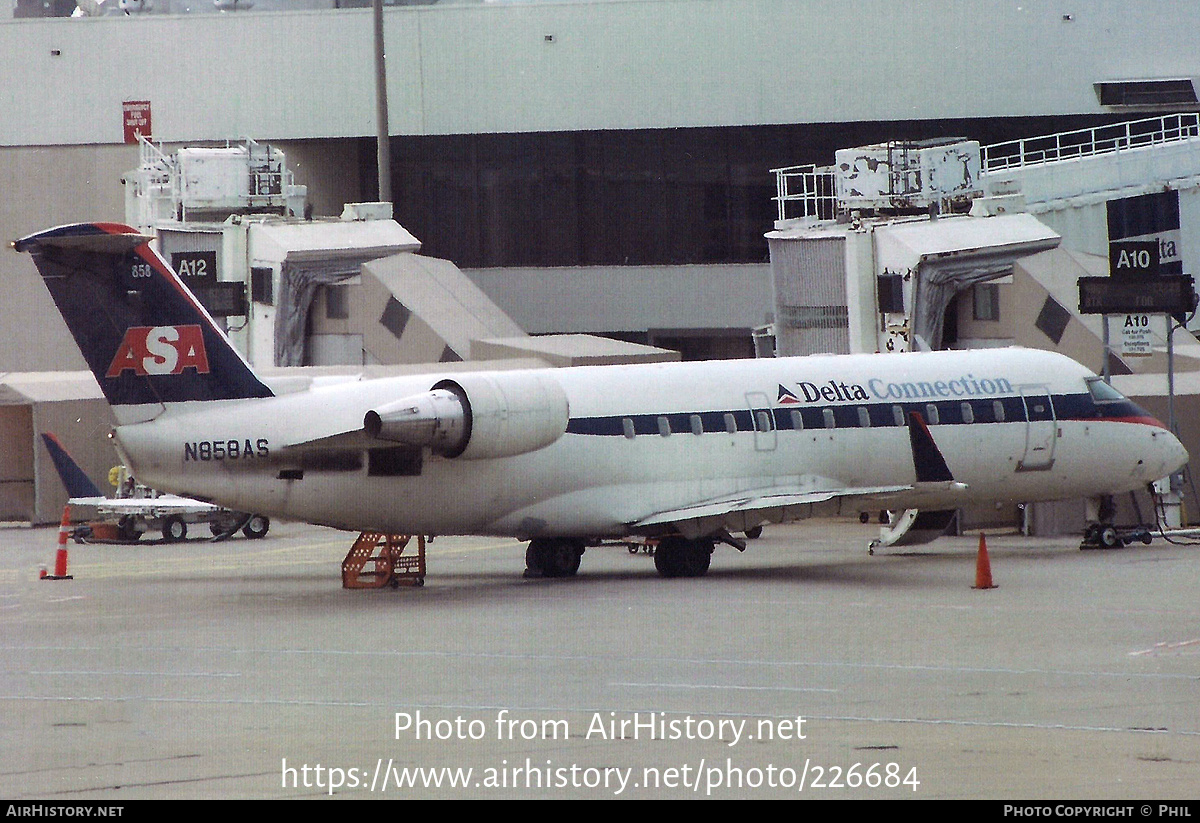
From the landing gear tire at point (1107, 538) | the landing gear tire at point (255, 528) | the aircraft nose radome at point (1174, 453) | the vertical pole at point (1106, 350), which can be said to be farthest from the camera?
the landing gear tire at point (255, 528)

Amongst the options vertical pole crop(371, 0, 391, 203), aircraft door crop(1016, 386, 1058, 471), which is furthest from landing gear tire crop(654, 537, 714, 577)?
vertical pole crop(371, 0, 391, 203)

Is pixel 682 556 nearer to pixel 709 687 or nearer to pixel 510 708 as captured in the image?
pixel 709 687

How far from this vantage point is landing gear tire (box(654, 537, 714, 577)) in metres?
28.4

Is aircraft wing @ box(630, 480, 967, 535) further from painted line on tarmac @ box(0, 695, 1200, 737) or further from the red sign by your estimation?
the red sign

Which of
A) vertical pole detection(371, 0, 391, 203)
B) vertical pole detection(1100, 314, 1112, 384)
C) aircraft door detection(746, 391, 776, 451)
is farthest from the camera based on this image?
vertical pole detection(371, 0, 391, 203)

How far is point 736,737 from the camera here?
46.5 ft

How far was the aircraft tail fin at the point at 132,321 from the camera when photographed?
25391 millimetres

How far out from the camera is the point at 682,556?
28.4m

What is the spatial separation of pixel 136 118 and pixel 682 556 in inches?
1566

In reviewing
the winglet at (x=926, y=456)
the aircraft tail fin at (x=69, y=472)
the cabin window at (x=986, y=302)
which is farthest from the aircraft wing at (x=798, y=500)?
the aircraft tail fin at (x=69, y=472)

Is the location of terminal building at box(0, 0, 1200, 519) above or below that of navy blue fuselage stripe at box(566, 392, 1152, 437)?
above

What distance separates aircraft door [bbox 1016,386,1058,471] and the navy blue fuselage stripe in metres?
0.04

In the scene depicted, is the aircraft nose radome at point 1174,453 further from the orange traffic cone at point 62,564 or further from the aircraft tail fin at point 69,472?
the aircraft tail fin at point 69,472

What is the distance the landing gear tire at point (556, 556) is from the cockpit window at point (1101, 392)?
904 cm
